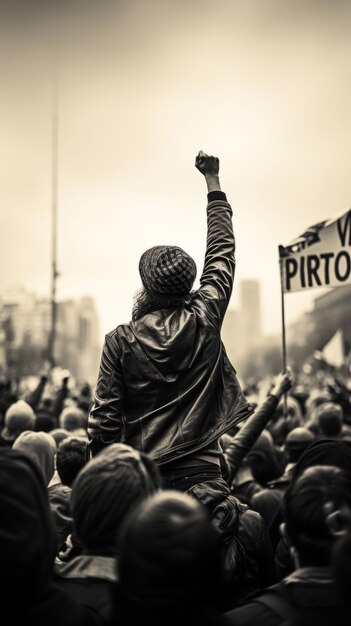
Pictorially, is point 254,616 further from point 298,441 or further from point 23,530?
point 298,441

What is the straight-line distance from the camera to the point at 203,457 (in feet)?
13.6

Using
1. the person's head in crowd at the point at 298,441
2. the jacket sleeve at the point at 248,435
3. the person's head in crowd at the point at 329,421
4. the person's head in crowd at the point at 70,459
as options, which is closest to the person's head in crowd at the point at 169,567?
the jacket sleeve at the point at 248,435

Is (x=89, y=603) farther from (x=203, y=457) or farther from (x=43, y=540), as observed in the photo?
(x=203, y=457)

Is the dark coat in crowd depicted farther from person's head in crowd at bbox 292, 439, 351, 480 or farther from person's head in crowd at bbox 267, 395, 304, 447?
person's head in crowd at bbox 267, 395, 304, 447

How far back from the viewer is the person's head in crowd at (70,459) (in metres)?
5.34

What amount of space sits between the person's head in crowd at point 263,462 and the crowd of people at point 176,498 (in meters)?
0.01

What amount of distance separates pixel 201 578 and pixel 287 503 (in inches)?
25.0

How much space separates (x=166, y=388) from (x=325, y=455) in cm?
107

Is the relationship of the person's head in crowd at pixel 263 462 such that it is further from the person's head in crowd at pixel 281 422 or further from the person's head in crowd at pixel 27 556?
the person's head in crowd at pixel 27 556

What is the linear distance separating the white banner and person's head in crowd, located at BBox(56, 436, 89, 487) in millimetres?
3553

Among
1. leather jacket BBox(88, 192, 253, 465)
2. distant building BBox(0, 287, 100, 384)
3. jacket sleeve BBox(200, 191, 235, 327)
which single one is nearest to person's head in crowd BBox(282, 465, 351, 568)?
leather jacket BBox(88, 192, 253, 465)

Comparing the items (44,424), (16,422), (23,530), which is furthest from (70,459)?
(44,424)

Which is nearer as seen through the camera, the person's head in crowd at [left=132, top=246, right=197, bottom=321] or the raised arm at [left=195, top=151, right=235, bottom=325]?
the person's head in crowd at [left=132, top=246, right=197, bottom=321]

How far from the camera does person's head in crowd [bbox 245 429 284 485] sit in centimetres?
681
